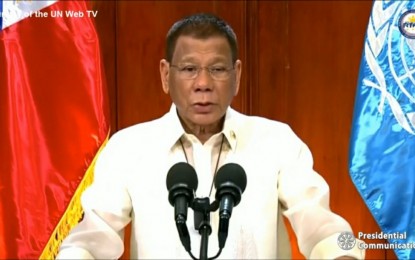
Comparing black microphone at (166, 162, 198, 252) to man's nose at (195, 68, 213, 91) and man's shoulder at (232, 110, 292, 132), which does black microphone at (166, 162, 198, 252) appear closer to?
man's nose at (195, 68, 213, 91)

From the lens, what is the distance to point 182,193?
92 centimetres

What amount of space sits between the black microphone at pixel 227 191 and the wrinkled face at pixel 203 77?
390 mm

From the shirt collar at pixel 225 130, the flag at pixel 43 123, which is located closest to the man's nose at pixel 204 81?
the shirt collar at pixel 225 130

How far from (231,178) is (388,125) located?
1247 mm

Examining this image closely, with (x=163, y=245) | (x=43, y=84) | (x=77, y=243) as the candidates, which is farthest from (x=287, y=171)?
(x=43, y=84)

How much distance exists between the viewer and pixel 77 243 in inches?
45.8

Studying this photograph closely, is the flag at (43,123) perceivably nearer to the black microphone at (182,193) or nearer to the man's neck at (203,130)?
the man's neck at (203,130)

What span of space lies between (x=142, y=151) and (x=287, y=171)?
33cm

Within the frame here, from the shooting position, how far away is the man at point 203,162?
1305 millimetres

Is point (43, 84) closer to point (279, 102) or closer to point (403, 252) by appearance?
point (279, 102)

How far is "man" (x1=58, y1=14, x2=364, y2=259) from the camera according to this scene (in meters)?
1.30
